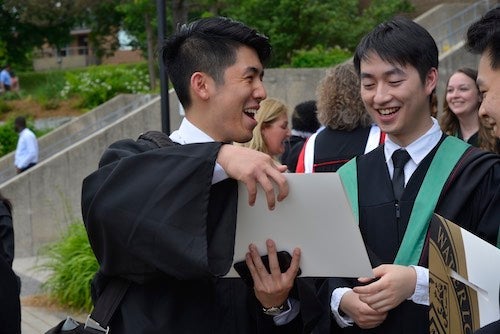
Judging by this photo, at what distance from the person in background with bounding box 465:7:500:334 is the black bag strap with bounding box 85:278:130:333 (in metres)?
1.14

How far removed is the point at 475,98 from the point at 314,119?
8.21ft

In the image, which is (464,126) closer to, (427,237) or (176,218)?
(427,237)

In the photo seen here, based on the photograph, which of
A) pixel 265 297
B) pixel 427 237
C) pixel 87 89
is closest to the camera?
pixel 265 297

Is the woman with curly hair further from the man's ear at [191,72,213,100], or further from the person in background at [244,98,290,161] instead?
the man's ear at [191,72,213,100]

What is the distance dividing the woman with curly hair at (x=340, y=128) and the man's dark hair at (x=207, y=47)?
2382 mm

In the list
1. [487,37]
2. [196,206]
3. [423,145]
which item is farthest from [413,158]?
[196,206]

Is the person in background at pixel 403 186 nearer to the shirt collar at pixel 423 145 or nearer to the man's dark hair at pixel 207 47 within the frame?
the shirt collar at pixel 423 145

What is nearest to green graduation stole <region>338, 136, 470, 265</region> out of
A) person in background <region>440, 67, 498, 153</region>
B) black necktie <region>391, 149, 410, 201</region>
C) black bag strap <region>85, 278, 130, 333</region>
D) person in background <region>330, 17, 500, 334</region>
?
person in background <region>330, 17, 500, 334</region>

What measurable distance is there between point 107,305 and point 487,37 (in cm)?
162

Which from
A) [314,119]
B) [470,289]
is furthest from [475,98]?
[470,289]

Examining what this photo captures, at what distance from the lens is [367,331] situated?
3.45 m

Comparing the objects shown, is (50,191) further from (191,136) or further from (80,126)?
(191,136)

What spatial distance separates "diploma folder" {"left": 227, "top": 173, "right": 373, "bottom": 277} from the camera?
8.84 ft

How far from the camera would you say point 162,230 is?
8.77 ft
